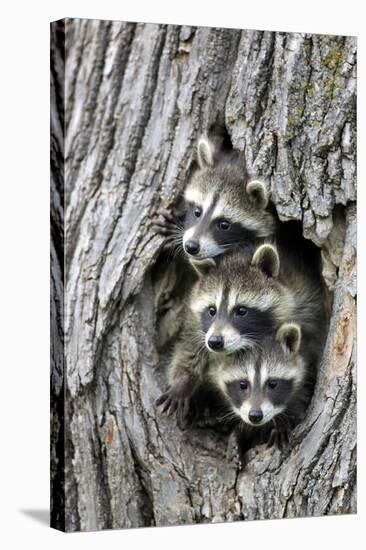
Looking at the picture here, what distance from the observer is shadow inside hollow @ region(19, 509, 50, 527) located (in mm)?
7367

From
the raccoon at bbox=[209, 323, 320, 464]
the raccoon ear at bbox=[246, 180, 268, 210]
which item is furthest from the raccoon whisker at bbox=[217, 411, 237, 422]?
the raccoon ear at bbox=[246, 180, 268, 210]

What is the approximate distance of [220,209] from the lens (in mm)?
7355

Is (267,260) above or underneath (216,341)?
above

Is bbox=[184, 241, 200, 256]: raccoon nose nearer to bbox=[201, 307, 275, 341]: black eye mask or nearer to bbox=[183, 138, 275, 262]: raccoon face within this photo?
bbox=[183, 138, 275, 262]: raccoon face

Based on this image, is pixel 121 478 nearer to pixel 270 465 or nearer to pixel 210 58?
pixel 270 465

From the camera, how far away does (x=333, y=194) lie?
772 centimetres

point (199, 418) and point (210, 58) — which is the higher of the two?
point (210, 58)

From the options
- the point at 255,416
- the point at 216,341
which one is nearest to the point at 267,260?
the point at 216,341

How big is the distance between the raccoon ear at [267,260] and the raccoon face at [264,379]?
0.37 metres

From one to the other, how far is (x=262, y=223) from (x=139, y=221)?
0.85 metres

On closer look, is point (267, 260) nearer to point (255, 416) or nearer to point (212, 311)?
point (212, 311)

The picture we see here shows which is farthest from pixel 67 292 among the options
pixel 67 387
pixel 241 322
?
pixel 241 322

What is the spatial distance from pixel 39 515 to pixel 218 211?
2.32m

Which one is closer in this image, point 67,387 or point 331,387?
point 67,387
